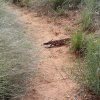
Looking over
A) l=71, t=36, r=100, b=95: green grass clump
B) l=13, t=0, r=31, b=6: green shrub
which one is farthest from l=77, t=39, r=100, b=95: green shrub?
l=13, t=0, r=31, b=6: green shrub

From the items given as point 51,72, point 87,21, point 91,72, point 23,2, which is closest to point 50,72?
point 51,72

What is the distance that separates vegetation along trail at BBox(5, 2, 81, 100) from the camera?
179 inches

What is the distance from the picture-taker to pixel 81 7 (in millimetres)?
8273

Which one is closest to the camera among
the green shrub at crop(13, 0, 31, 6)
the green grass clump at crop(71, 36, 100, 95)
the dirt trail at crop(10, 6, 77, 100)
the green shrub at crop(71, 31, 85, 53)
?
the green grass clump at crop(71, 36, 100, 95)

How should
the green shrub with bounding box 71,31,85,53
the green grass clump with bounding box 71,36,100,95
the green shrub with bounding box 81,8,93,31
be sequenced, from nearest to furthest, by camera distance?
the green grass clump with bounding box 71,36,100,95 < the green shrub with bounding box 71,31,85,53 < the green shrub with bounding box 81,8,93,31

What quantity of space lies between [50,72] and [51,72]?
2 cm

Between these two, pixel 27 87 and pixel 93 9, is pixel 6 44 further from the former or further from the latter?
pixel 93 9

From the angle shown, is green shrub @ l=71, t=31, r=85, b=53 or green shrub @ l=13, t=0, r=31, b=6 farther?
green shrub @ l=13, t=0, r=31, b=6

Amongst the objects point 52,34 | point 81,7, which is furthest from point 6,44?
point 81,7

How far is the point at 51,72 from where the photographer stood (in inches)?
207

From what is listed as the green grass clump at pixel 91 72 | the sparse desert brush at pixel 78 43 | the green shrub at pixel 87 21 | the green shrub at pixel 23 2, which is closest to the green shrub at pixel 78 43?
the sparse desert brush at pixel 78 43

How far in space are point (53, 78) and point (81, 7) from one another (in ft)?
12.0

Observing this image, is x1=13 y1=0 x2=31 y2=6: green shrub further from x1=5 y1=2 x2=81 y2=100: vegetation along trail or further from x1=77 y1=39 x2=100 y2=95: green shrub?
x1=77 y1=39 x2=100 y2=95: green shrub

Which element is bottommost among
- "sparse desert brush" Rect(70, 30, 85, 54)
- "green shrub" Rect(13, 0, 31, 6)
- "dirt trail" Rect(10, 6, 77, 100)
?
"dirt trail" Rect(10, 6, 77, 100)
